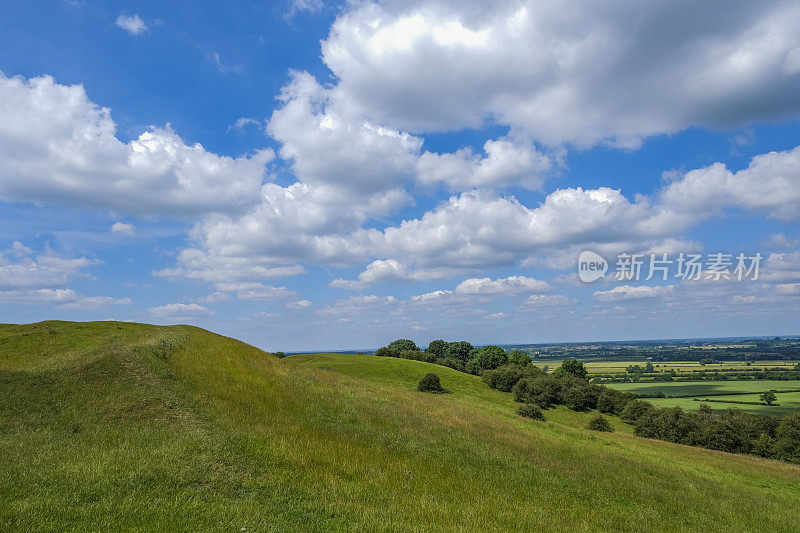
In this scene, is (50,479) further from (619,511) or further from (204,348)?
(204,348)

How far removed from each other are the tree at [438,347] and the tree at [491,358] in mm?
32238

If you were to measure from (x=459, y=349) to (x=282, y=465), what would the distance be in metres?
145

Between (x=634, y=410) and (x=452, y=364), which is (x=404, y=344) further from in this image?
(x=634, y=410)

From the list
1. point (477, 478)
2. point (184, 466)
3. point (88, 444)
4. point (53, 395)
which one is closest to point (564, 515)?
point (477, 478)

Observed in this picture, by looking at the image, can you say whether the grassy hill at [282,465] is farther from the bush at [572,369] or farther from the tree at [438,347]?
the tree at [438,347]

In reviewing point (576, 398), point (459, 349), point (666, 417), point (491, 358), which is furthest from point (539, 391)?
point (459, 349)

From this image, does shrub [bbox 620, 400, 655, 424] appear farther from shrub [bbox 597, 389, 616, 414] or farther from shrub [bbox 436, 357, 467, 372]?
shrub [bbox 436, 357, 467, 372]

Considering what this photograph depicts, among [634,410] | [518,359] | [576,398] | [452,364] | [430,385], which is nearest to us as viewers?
[430,385]

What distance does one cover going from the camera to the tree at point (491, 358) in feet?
399

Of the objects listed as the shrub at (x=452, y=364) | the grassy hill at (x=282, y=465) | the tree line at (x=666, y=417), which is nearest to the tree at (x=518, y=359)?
the tree line at (x=666, y=417)

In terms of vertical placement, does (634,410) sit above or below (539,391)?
below

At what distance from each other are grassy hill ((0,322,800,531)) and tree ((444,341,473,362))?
404ft

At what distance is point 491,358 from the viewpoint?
122438mm

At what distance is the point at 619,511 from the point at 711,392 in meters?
158
